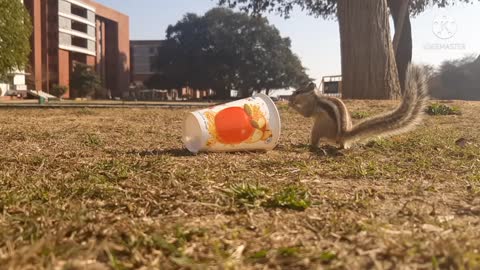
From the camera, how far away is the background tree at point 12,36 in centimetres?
2241

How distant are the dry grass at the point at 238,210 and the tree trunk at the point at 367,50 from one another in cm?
736

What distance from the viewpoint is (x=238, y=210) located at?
2350mm

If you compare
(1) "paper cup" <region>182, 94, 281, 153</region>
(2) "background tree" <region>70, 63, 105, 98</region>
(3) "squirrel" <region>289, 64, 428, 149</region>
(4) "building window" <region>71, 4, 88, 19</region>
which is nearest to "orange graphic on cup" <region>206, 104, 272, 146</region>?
(1) "paper cup" <region>182, 94, 281, 153</region>

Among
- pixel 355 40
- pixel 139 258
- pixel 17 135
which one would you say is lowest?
pixel 139 258

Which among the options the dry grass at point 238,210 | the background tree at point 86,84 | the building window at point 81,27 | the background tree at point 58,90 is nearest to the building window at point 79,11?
the building window at point 81,27

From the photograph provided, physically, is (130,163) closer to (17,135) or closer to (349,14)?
(17,135)

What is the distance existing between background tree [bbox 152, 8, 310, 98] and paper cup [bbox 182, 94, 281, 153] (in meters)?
55.6

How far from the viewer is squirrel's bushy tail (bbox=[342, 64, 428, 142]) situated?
4.75 m

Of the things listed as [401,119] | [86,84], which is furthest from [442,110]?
[86,84]

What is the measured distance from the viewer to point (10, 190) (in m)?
2.79

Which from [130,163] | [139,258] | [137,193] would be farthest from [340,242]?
[130,163]

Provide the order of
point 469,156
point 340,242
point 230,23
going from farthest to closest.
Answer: point 230,23
point 469,156
point 340,242

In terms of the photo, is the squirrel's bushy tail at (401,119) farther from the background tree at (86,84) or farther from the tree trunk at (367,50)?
the background tree at (86,84)

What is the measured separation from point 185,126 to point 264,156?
2.81 ft
